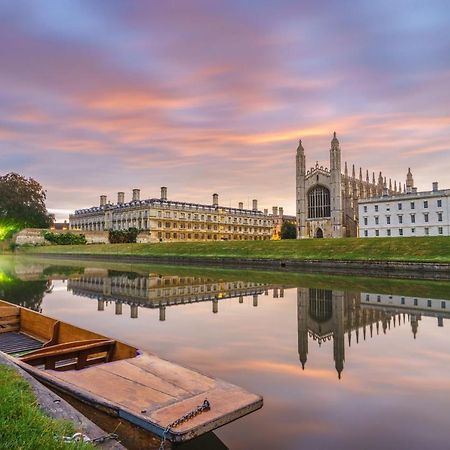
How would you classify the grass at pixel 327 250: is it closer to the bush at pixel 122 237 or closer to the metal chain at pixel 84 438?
the bush at pixel 122 237

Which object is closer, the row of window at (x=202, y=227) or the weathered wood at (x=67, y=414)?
the weathered wood at (x=67, y=414)

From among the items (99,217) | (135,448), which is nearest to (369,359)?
(135,448)

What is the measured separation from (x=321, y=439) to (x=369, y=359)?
430cm

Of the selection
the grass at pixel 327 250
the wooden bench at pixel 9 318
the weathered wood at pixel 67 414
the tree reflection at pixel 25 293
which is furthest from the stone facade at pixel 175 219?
the weathered wood at pixel 67 414

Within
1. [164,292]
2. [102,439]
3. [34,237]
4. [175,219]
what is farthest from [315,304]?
[175,219]

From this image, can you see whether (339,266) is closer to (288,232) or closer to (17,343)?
(17,343)

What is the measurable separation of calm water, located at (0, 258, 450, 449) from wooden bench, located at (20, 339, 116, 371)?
7.26ft

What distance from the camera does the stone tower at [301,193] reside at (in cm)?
9531

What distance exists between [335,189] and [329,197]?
146 inches

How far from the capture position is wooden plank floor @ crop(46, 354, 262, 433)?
5.12m

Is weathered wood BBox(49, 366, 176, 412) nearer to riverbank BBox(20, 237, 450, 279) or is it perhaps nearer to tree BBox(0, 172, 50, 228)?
riverbank BBox(20, 237, 450, 279)

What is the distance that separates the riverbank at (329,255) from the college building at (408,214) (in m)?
35.4

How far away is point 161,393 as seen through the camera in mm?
5773

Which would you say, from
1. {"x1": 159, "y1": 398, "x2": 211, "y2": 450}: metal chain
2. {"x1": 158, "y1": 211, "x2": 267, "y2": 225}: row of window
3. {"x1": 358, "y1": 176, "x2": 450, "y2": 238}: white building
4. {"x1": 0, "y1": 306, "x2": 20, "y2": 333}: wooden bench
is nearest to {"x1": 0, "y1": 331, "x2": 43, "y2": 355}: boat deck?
{"x1": 0, "y1": 306, "x2": 20, "y2": 333}: wooden bench
